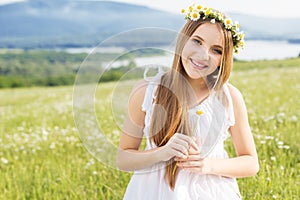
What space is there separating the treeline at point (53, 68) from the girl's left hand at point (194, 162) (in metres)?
0.40

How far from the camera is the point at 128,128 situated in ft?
7.13

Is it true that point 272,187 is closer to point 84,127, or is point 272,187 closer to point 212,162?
point 212,162

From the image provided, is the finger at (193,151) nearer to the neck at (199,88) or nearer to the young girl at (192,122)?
the young girl at (192,122)

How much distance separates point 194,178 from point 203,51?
56cm

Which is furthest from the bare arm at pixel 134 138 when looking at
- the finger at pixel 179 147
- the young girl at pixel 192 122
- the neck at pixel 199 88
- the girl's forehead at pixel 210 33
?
the girl's forehead at pixel 210 33

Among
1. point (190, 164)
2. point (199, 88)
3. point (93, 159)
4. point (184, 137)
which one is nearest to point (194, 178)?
point (190, 164)


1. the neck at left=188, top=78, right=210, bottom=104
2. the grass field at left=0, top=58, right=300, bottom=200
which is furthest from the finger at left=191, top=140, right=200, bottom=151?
the grass field at left=0, top=58, right=300, bottom=200

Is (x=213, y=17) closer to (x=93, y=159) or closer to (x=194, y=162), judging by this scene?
(x=194, y=162)

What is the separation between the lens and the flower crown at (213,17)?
2.11 m

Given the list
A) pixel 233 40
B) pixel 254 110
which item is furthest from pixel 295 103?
pixel 233 40

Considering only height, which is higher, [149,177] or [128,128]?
[128,128]

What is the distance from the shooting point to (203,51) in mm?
2025

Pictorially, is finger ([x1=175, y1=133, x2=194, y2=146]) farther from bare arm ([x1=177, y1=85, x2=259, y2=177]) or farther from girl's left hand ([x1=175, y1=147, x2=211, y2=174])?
bare arm ([x1=177, y1=85, x2=259, y2=177])

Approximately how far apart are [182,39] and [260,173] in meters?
1.09
